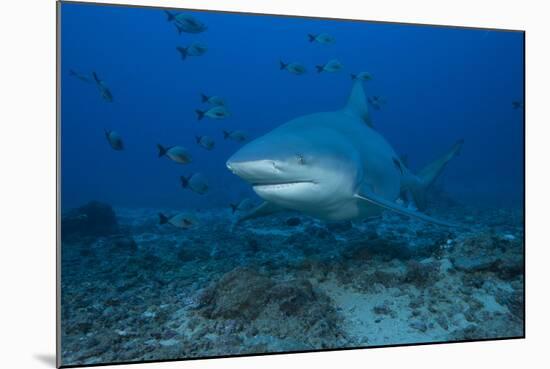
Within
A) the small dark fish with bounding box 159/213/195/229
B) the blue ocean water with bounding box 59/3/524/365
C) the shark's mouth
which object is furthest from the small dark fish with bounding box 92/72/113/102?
the shark's mouth

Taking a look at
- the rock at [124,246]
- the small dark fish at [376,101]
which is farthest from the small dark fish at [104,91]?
the small dark fish at [376,101]

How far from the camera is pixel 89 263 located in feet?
19.9

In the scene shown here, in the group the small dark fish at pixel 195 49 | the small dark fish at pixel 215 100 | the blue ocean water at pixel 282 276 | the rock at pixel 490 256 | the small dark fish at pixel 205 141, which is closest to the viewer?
the blue ocean water at pixel 282 276

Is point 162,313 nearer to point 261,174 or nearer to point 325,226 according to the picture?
point 261,174

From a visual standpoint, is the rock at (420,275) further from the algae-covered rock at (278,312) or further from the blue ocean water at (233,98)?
the blue ocean water at (233,98)

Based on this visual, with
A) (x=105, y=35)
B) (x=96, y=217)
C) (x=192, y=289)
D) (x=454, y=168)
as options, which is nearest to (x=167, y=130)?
(x=105, y=35)

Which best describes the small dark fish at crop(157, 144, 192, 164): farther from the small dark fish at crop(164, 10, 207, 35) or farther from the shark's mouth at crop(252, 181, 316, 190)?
the shark's mouth at crop(252, 181, 316, 190)

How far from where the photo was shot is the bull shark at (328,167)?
3.46 metres

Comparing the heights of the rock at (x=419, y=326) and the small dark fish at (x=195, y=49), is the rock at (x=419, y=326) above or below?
below

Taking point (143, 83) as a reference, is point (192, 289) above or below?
below

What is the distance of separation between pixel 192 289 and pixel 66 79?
2380 mm

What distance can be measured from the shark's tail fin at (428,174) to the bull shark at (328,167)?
7 cm

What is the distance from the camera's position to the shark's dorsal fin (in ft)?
18.9

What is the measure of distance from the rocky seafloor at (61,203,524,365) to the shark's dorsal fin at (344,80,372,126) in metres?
1.74
